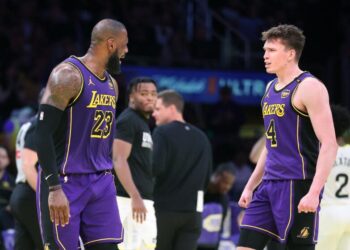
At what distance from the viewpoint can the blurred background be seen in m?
13.5

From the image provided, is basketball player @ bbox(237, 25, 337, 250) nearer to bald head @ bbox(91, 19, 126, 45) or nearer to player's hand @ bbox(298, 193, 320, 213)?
player's hand @ bbox(298, 193, 320, 213)

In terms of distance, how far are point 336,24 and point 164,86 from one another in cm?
440

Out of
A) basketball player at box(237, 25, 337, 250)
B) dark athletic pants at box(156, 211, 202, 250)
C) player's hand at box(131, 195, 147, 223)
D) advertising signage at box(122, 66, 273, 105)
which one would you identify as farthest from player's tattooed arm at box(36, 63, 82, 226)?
advertising signage at box(122, 66, 273, 105)

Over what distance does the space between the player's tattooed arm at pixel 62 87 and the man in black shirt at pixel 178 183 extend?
300 centimetres

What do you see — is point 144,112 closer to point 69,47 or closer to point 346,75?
point 69,47

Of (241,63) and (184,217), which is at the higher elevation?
(241,63)

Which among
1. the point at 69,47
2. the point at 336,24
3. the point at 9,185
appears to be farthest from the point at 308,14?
the point at 9,185

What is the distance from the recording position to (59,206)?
546cm

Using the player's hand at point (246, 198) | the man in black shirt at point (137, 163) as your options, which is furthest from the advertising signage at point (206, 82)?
the player's hand at point (246, 198)

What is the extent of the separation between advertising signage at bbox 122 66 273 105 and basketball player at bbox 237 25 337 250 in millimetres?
7305

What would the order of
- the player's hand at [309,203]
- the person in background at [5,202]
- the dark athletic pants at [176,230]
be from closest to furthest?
the player's hand at [309,203] < the dark athletic pants at [176,230] < the person in background at [5,202]

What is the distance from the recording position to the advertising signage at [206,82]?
1348cm

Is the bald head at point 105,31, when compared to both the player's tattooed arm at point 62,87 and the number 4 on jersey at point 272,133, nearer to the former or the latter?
the player's tattooed arm at point 62,87

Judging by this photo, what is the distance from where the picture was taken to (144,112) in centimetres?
805
